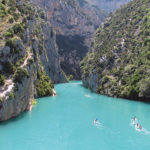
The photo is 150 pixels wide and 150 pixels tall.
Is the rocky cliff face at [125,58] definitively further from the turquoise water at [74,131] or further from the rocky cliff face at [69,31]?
the rocky cliff face at [69,31]

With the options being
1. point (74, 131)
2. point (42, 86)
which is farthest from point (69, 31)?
point (74, 131)

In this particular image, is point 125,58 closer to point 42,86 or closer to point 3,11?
point 42,86

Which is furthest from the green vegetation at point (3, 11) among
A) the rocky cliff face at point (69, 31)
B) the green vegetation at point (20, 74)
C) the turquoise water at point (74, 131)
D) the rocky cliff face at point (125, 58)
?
the rocky cliff face at point (69, 31)

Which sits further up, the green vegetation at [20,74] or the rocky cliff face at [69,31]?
the rocky cliff face at [69,31]

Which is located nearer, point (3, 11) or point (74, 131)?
point (74, 131)

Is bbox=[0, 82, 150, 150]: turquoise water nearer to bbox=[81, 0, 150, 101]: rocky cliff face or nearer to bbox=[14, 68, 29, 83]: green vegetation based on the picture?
bbox=[14, 68, 29, 83]: green vegetation

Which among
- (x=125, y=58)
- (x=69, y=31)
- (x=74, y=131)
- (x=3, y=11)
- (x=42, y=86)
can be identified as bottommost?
(x=74, y=131)

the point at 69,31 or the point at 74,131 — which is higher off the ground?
the point at 69,31
